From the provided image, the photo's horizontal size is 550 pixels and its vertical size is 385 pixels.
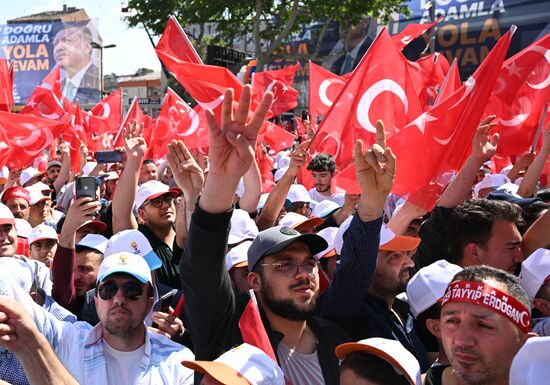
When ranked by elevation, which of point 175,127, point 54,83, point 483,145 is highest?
point 483,145

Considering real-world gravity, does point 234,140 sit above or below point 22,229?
above

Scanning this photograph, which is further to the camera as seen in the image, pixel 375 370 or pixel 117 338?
pixel 117 338

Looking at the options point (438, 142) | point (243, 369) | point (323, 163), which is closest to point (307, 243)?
point (243, 369)

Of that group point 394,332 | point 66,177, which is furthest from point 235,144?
point 66,177

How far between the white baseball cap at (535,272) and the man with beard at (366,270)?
580 millimetres

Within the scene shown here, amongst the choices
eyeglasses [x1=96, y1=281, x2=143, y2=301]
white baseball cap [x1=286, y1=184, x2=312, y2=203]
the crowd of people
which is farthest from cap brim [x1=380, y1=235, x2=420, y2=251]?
white baseball cap [x1=286, y1=184, x2=312, y2=203]

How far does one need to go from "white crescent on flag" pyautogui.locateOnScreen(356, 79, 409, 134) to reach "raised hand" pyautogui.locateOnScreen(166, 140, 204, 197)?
7.82ft

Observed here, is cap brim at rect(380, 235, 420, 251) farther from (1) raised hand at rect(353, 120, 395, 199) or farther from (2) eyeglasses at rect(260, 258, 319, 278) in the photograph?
(2) eyeglasses at rect(260, 258, 319, 278)

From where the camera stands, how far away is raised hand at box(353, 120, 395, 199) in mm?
3346

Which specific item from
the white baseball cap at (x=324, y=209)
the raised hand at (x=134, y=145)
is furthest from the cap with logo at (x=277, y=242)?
the white baseball cap at (x=324, y=209)

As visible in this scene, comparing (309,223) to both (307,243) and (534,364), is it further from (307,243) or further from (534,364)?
(534,364)

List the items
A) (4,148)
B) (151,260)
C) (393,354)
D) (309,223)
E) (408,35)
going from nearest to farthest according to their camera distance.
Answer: (393,354) < (151,260) < (309,223) < (4,148) < (408,35)

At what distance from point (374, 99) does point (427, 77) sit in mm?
4165

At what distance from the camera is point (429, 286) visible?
340 centimetres
